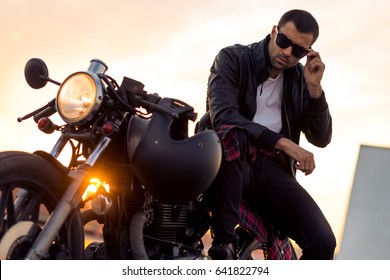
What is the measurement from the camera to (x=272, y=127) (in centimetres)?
309

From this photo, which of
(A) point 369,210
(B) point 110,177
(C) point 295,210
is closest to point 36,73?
(B) point 110,177

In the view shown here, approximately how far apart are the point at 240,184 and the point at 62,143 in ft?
2.55

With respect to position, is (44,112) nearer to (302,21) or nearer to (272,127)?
(272,127)

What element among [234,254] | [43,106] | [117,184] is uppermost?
[43,106]

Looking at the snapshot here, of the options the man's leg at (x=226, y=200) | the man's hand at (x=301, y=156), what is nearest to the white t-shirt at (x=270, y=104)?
the man's hand at (x=301, y=156)

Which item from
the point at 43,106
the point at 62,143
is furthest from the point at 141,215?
the point at 43,106

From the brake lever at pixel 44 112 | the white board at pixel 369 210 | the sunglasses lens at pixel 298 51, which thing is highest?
the sunglasses lens at pixel 298 51

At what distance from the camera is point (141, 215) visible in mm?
2502

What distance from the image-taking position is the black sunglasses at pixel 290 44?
2.93m

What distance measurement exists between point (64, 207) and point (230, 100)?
1.02 meters

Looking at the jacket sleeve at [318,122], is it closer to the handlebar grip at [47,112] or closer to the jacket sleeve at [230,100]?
the jacket sleeve at [230,100]

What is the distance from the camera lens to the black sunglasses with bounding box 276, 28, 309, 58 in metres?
2.93

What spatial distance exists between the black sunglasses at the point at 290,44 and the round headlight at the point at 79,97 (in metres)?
1.08
